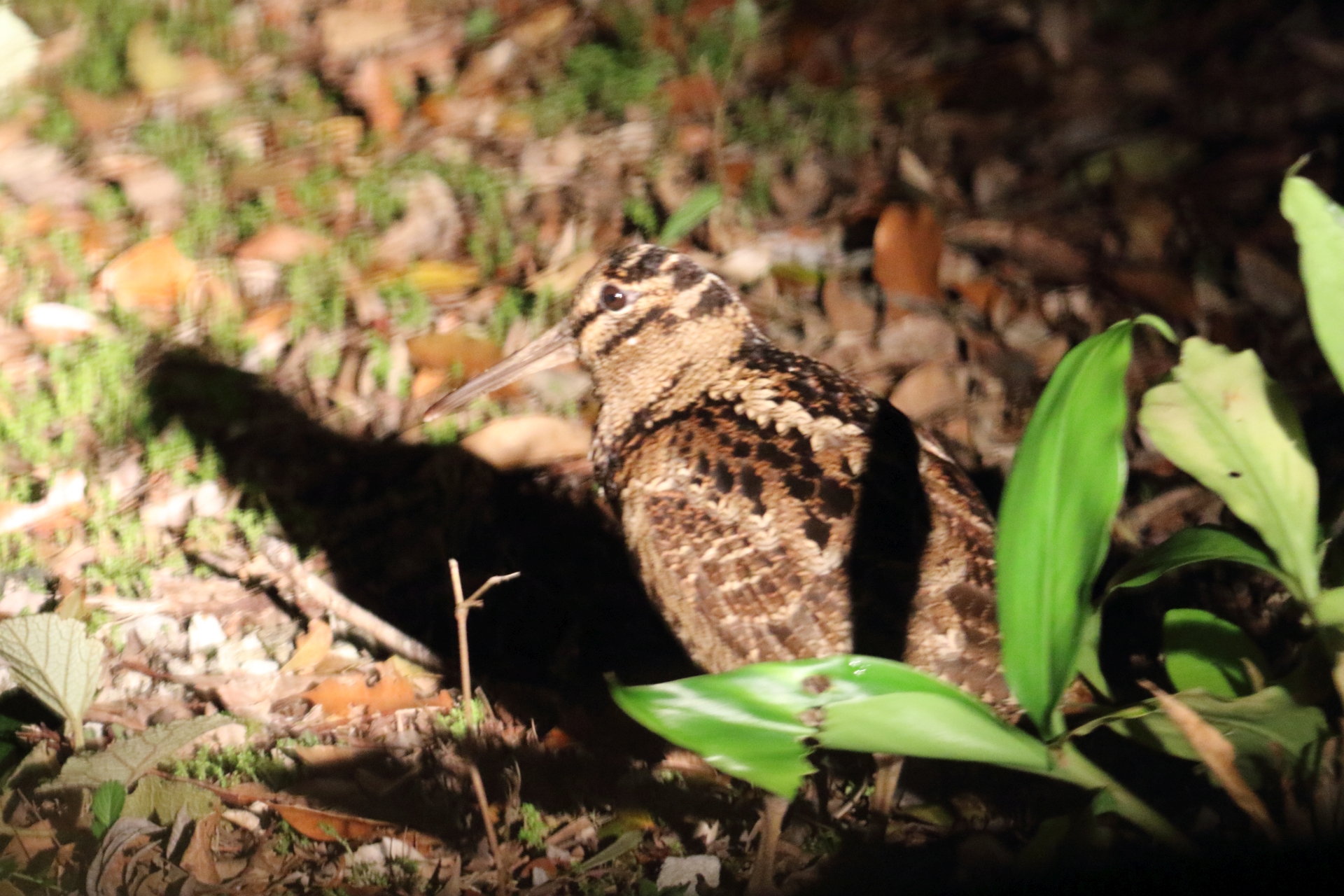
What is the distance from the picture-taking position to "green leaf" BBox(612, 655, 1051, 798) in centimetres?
169

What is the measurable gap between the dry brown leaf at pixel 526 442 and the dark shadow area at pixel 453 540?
0.04 meters

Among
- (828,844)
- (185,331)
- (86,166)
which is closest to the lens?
(828,844)

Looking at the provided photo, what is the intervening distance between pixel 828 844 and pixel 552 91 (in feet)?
9.63

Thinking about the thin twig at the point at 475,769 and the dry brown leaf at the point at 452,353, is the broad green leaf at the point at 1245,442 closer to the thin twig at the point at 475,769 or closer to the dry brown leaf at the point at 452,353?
the thin twig at the point at 475,769

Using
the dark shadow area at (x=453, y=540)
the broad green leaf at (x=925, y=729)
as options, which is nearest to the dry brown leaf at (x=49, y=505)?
the dark shadow area at (x=453, y=540)

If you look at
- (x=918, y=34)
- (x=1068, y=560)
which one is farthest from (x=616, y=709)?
(x=918, y=34)

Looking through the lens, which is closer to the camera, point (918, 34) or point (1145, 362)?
point (1145, 362)

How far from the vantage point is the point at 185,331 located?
3.51 meters

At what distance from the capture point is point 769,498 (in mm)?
2385

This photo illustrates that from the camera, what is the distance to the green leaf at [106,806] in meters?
2.21

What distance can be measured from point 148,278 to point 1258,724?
3035 mm

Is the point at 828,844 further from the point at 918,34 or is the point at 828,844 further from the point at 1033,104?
the point at 918,34

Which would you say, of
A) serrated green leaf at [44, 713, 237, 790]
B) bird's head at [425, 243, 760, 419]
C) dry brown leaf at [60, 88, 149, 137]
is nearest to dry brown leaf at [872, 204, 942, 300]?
bird's head at [425, 243, 760, 419]

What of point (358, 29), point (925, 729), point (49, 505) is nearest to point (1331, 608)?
point (925, 729)
